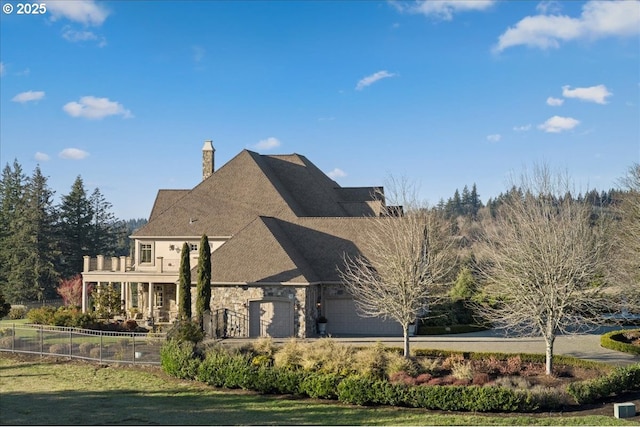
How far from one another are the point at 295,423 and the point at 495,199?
144543 millimetres

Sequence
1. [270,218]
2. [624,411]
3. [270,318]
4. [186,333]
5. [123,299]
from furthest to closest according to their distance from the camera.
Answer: [123,299], [270,218], [270,318], [186,333], [624,411]

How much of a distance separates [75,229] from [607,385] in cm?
5514

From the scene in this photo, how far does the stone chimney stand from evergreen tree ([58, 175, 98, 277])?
23500mm

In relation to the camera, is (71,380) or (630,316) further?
(630,316)

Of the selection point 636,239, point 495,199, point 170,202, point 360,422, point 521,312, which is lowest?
point 360,422

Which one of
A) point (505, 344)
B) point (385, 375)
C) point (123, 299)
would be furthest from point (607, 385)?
point (123, 299)

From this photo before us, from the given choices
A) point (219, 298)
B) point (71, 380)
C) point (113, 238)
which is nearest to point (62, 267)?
point (113, 238)

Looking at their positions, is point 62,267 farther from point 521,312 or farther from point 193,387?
point 521,312

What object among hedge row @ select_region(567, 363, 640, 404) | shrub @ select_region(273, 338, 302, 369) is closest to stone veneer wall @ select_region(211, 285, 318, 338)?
shrub @ select_region(273, 338, 302, 369)

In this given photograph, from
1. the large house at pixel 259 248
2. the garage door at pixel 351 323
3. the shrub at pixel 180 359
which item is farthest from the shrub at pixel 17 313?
the shrub at pixel 180 359

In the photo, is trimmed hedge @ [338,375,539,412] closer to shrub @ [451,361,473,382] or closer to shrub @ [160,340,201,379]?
shrub @ [451,361,473,382]

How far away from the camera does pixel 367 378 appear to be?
62.9 ft

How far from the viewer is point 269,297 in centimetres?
3088

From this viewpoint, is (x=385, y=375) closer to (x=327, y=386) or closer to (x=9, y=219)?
(x=327, y=386)
